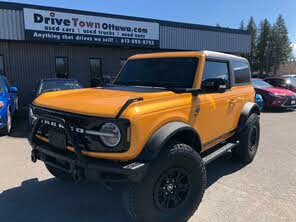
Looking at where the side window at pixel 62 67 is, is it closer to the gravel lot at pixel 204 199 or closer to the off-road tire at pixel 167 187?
the gravel lot at pixel 204 199

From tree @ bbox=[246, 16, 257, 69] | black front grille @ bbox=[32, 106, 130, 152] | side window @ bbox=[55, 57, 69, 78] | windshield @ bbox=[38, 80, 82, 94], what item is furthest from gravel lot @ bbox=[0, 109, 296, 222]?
tree @ bbox=[246, 16, 257, 69]

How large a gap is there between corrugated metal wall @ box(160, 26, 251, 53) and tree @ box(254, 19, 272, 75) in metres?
35.5

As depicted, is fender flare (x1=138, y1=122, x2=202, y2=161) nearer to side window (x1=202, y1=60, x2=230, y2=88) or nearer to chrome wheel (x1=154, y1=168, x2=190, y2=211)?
chrome wheel (x1=154, y1=168, x2=190, y2=211)

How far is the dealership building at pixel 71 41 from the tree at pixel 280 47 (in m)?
42.3

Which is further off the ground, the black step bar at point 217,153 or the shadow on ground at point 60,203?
the black step bar at point 217,153

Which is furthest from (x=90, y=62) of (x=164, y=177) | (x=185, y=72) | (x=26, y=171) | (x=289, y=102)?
(x=164, y=177)

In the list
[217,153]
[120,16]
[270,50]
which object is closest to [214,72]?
[217,153]

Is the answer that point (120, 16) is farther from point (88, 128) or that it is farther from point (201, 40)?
point (88, 128)

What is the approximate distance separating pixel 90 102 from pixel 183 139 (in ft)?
4.24

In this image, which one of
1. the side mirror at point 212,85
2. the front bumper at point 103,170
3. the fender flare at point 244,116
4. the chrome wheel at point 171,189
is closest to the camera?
the front bumper at point 103,170

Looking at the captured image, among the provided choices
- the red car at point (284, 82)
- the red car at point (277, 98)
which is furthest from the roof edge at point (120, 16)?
the red car at point (277, 98)

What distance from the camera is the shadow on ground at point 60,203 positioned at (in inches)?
143

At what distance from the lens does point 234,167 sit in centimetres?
543

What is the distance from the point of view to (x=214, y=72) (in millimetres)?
4629
